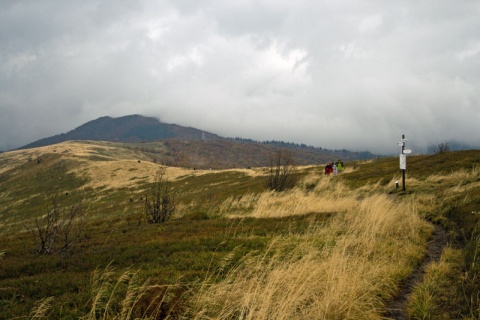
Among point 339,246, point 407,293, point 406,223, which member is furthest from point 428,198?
point 407,293

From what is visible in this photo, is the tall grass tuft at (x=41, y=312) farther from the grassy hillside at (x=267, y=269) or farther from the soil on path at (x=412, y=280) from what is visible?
the soil on path at (x=412, y=280)

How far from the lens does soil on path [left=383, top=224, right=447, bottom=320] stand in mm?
5414

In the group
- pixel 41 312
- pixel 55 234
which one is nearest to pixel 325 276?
pixel 41 312

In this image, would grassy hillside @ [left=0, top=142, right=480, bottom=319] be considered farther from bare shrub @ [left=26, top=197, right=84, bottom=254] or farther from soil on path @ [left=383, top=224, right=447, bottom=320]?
bare shrub @ [left=26, top=197, right=84, bottom=254]

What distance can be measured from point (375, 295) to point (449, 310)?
1123 mm

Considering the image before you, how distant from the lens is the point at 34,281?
7.57 metres

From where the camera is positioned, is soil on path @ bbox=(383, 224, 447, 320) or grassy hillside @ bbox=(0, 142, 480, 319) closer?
grassy hillside @ bbox=(0, 142, 480, 319)

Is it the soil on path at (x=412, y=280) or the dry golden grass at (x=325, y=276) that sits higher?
the dry golden grass at (x=325, y=276)

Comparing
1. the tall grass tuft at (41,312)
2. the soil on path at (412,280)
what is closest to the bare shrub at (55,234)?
the tall grass tuft at (41,312)

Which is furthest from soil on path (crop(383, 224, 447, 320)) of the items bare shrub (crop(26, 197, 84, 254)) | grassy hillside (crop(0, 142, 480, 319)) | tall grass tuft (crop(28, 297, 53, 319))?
bare shrub (crop(26, 197, 84, 254))

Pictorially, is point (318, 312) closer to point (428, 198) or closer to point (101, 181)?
point (428, 198)

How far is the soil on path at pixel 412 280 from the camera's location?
5.41 metres

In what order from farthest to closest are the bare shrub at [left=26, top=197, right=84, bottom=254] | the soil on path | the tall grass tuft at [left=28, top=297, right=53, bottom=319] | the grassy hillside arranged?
the bare shrub at [left=26, top=197, right=84, bottom=254] < the soil on path < the grassy hillside < the tall grass tuft at [left=28, top=297, right=53, bottom=319]

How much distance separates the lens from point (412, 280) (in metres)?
6.75
